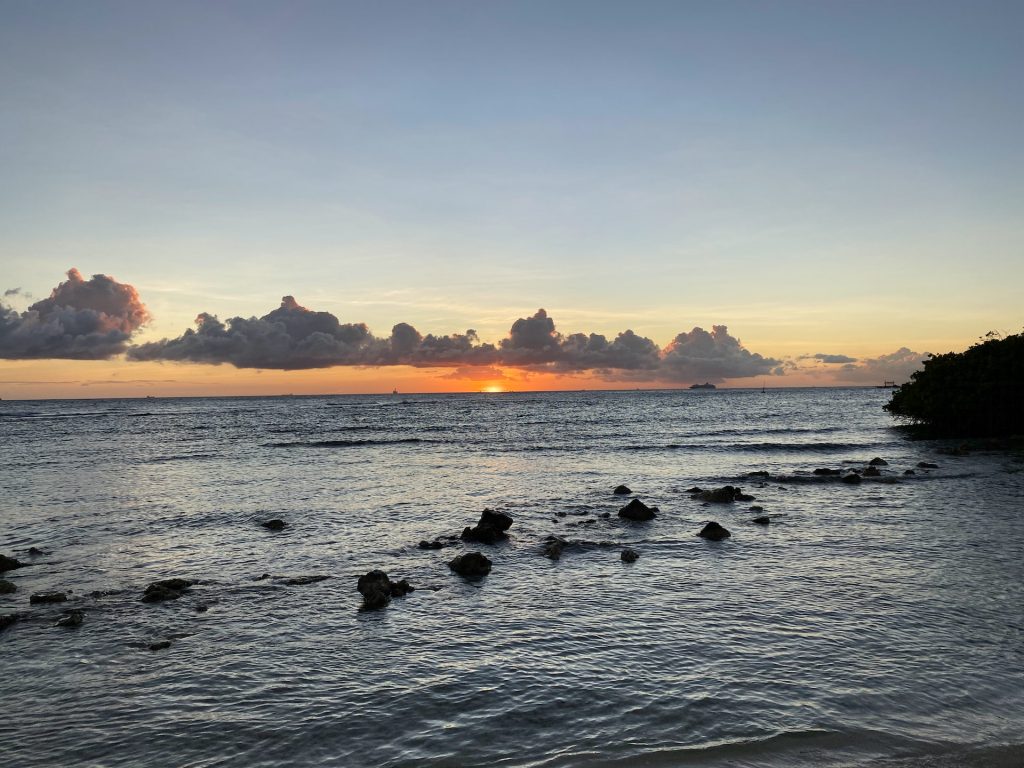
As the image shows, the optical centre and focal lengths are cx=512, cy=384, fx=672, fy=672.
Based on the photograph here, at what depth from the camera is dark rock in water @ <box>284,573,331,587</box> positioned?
20.6m

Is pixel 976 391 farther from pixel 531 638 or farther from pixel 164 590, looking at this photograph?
pixel 164 590

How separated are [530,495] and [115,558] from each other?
859 inches

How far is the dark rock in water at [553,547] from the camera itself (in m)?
23.7

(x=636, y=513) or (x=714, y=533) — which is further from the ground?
(x=714, y=533)

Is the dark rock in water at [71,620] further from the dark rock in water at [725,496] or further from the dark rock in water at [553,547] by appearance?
the dark rock in water at [725,496]

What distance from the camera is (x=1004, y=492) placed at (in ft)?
116

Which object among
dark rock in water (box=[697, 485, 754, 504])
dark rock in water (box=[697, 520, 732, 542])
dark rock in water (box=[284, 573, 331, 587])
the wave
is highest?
dark rock in water (box=[697, 520, 732, 542])

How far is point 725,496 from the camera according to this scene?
36.1 metres

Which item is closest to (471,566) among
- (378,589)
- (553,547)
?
(378,589)

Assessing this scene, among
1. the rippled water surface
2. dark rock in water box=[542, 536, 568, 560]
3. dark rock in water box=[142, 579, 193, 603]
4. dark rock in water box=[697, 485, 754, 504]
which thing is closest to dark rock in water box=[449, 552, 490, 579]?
the rippled water surface

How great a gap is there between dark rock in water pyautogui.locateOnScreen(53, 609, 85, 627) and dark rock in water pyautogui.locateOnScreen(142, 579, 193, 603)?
1.78 meters

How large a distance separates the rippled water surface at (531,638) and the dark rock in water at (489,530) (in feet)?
2.47

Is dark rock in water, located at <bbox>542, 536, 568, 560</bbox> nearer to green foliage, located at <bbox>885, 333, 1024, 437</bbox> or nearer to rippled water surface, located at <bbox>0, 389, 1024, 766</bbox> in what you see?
rippled water surface, located at <bbox>0, 389, 1024, 766</bbox>

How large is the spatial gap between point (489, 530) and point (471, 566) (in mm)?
5048
